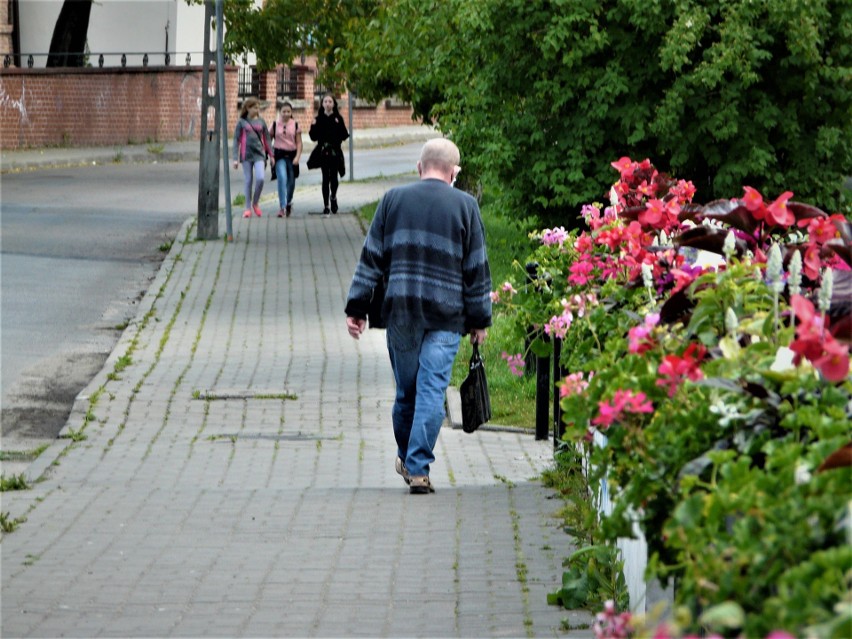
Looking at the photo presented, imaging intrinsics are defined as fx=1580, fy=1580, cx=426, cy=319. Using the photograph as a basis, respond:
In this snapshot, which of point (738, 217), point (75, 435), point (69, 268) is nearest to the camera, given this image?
point (738, 217)

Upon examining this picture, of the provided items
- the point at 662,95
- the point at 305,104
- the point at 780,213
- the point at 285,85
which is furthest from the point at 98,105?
the point at 780,213

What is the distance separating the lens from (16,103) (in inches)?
1607

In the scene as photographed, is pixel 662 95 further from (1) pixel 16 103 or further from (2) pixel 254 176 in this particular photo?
(1) pixel 16 103

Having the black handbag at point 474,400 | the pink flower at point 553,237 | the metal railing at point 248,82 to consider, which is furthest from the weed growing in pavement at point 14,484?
the metal railing at point 248,82

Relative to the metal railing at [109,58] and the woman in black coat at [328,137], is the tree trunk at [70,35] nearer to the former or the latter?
the metal railing at [109,58]

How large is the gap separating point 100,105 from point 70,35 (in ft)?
9.00

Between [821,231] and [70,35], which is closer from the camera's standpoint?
[821,231]

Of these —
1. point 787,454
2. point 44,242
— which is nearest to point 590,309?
point 787,454

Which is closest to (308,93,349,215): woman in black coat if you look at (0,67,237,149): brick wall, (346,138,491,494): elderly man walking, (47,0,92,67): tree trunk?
(346,138,491,494): elderly man walking

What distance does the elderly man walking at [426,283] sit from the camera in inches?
307

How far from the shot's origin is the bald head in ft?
26.0

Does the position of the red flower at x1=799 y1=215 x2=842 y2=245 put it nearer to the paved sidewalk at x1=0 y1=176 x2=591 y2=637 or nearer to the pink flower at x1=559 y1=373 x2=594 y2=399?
the pink flower at x1=559 y1=373 x2=594 y2=399

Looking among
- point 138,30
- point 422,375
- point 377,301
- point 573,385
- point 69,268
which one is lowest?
point 69,268

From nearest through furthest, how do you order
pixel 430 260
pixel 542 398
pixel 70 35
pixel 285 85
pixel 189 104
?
pixel 430 260
pixel 542 398
pixel 70 35
pixel 189 104
pixel 285 85
